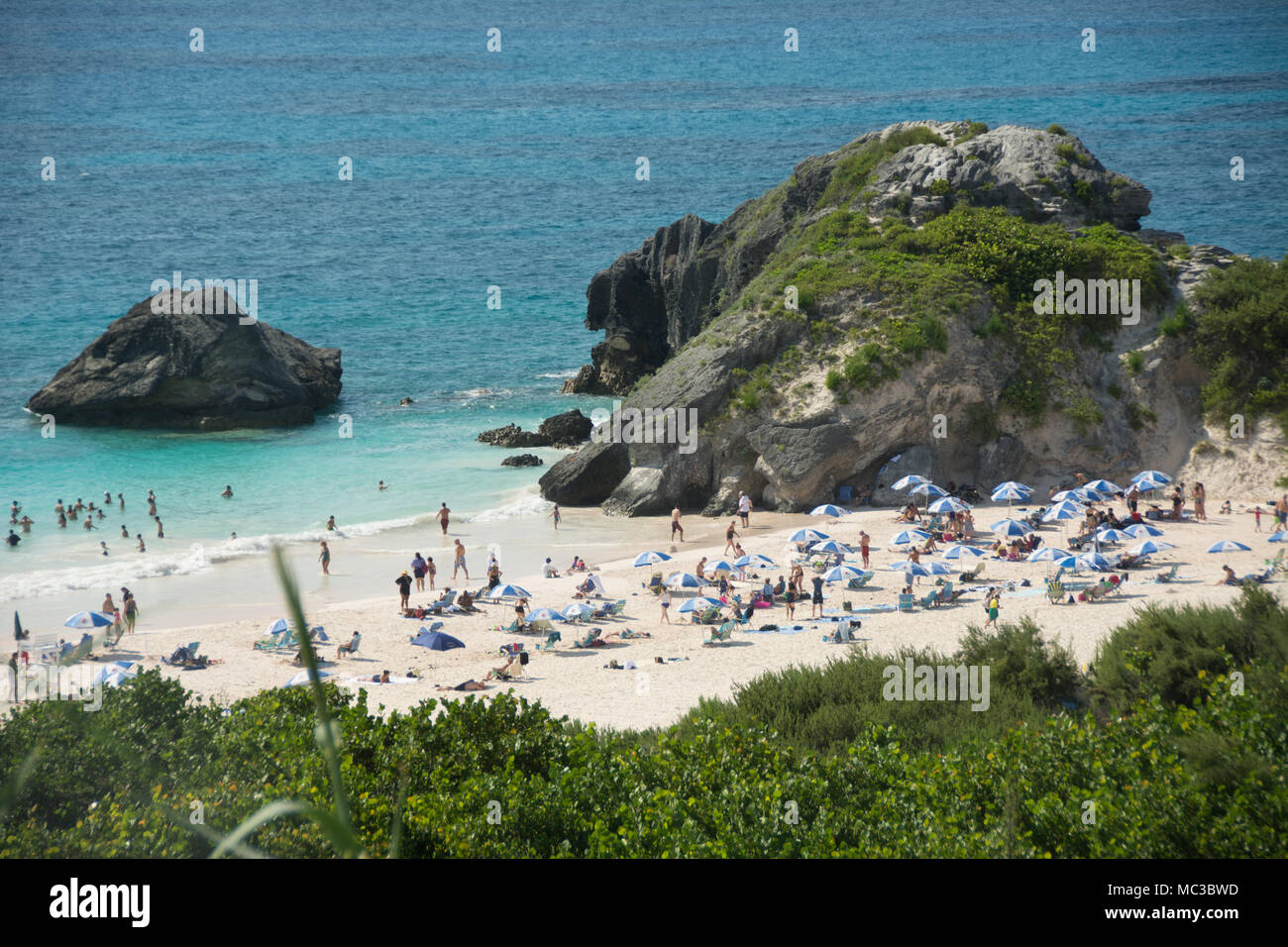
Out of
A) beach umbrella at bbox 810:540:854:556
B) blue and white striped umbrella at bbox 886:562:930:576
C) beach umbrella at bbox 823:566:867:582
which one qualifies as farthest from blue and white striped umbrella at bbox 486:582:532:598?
blue and white striped umbrella at bbox 886:562:930:576

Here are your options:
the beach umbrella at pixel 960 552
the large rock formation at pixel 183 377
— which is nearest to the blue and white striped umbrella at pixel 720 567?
the beach umbrella at pixel 960 552

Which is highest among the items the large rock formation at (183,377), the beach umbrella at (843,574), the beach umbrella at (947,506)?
the large rock formation at (183,377)

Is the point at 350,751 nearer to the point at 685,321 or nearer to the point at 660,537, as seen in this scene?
the point at 660,537

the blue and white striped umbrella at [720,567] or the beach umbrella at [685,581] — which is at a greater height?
the blue and white striped umbrella at [720,567]

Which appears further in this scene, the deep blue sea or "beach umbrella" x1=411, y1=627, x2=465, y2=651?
the deep blue sea

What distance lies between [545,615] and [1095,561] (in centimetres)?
1356

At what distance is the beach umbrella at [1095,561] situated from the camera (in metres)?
26.7

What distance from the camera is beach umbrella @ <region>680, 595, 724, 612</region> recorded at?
27.0 metres

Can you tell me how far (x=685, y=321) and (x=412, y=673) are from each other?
38.5 metres

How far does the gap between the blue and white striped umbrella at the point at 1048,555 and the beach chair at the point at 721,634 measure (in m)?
8.54

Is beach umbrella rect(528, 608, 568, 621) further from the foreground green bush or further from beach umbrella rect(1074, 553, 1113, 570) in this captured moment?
beach umbrella rect(1074, 553, 1113, 570)

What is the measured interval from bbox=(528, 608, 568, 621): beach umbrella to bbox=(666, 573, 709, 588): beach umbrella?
311cm

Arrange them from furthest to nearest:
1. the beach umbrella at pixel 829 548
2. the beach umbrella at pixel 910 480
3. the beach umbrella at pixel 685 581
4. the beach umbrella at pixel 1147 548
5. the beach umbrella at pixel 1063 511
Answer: the beach umbrella at pixel 910 480 < the beach umbrella at pixel 829 548 < the beach umbrella at pixel 1063 511 < the beach umbrella at pixel 685 581 < the beach umbrella at pixel 1147 548

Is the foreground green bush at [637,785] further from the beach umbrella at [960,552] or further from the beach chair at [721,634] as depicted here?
the beach umbrella at [960,552]
